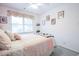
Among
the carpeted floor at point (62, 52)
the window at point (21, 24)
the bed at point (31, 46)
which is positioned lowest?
the carpeted floor at point (62, 52)

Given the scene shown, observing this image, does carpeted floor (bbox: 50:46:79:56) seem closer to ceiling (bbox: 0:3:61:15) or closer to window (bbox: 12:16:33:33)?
window (bbox: 12:16:33:33)

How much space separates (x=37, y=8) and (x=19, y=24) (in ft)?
1.51

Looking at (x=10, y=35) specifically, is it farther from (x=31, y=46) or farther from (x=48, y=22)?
(x=48, y=22)

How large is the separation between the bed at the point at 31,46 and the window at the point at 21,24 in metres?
0.12

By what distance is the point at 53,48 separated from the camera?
179 centimetres

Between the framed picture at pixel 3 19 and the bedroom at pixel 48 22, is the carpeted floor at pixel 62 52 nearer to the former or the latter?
the bedroom at pixel 48 22

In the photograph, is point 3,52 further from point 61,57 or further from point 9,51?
point 61,57

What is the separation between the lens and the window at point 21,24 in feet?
5.32

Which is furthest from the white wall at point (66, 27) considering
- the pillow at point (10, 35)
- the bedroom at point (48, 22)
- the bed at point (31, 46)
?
the pillow at point (10, 35)

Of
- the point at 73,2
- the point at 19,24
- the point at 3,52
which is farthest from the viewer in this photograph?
the point at 19,24

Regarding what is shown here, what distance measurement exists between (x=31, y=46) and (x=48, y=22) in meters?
0.59

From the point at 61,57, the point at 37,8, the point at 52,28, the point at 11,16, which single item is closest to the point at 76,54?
the point at 61,57

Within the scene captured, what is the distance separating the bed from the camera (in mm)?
1352

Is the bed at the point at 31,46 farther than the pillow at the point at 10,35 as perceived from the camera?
No
